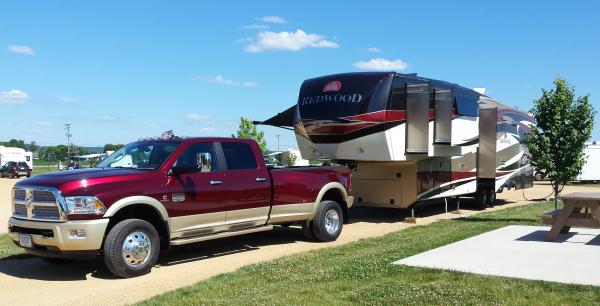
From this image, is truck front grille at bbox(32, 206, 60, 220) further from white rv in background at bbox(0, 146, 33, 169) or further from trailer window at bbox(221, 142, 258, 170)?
white rv in background at bbox(0, 146, 33, 169)

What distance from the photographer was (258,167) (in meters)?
9.54

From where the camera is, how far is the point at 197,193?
27.5 ft

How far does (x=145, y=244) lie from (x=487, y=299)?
439 centimetres

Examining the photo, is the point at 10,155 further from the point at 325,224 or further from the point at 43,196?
the point at 43,196

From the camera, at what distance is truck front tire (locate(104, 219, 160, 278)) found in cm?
736

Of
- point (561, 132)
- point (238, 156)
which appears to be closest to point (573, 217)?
point (561, 132)

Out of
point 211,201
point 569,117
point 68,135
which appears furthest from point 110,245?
point 68,135

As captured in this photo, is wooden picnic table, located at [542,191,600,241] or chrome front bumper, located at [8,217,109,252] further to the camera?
wooden picnic table, located at [542,191,600,241]

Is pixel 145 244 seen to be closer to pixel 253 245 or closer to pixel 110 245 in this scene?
pixel 110 245

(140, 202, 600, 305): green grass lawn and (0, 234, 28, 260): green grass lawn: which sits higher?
(140, 202, 600, 305): green grass lawn

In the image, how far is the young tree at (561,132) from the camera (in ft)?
40.1

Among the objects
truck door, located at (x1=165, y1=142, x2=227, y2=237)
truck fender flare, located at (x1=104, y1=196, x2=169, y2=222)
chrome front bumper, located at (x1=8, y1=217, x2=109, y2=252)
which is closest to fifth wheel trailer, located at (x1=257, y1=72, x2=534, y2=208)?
truck door, located at (x1=165, y1=142, x2=227, y2=237)

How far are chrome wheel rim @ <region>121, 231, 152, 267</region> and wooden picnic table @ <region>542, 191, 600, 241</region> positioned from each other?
6242 millimetres

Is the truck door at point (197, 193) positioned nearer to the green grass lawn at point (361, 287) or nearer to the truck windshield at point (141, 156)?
the truck windshield at point (141, 156)
